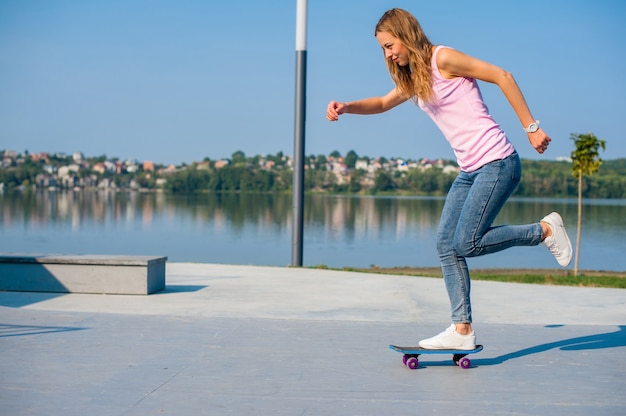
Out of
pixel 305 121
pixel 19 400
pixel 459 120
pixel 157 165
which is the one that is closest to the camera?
pixel 19 400

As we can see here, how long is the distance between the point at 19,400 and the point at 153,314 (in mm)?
2558

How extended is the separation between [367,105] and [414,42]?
2.19ft

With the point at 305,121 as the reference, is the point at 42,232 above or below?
below

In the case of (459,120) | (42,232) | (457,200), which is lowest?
(42,232)

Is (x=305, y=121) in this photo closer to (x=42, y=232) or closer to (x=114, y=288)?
(x=114, y=288)

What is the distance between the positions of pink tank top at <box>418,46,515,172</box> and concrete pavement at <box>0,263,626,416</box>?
1.13m

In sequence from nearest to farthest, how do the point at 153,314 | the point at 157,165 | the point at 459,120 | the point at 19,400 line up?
the point at 19,400 < the point at 459,120 < the point at 153,314 < the point at 157,165

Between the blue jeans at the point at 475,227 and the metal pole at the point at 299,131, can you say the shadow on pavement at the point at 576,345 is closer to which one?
the blue jeans at the point at 475,227

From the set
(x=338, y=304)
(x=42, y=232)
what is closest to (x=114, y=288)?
(x=338, y=304)

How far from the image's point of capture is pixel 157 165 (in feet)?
422

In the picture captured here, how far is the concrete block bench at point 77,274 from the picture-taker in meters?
7.08

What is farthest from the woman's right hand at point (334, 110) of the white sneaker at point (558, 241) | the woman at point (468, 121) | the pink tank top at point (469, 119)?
the white sneaker at point (558, 241)

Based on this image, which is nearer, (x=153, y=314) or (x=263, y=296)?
(x=153, y=314)

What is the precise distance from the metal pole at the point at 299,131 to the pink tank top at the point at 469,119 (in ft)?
25.0
